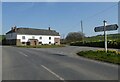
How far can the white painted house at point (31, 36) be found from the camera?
104000 mm

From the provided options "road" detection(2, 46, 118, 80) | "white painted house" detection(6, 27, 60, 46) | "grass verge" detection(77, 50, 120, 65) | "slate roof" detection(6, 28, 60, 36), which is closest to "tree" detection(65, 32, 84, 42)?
"white painted house" detection(6, 27, 60, 46)

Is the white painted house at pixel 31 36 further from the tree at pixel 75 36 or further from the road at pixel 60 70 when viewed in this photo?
the road at pixel 60 70

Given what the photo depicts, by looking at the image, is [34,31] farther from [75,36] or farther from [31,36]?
[75,36]

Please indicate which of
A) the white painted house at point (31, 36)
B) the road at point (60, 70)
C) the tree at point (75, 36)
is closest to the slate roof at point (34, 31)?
the white painted house at point (31, 36)

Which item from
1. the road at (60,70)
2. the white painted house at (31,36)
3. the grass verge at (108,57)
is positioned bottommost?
the road at (60,70)

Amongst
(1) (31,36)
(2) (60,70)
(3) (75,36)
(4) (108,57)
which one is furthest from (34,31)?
(2) (60,70)

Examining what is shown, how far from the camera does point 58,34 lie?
384ft

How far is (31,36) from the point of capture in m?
108

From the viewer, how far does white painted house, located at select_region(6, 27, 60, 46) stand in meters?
104

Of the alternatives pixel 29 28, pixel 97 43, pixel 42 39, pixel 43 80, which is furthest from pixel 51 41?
pixel 43 80

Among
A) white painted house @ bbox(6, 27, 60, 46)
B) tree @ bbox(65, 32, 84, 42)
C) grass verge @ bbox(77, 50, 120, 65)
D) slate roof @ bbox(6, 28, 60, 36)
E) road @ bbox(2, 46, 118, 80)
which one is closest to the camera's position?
road @ bbox(2, 46, 118, 80)

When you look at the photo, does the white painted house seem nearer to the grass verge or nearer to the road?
the grass verge

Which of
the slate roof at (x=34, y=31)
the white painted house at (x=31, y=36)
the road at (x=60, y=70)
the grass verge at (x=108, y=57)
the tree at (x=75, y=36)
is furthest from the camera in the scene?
the tree at (x=75, y=36)

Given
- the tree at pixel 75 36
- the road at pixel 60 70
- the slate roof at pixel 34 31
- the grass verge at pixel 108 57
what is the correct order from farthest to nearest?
the tree at pixel 75 36 < the slate roof at pixel 34 31 < the grass verge at pixel 108 57 < the road at pixel 60 70
